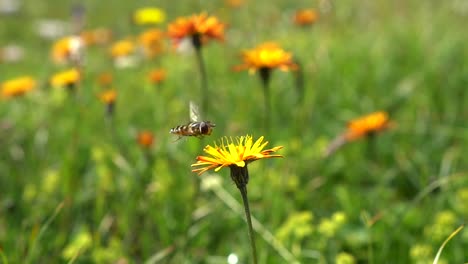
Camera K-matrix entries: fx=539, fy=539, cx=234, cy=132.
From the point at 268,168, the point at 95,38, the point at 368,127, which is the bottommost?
the point at 268,168

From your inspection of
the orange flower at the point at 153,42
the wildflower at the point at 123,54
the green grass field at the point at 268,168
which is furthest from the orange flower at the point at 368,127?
the wildflower at the point at 123,54

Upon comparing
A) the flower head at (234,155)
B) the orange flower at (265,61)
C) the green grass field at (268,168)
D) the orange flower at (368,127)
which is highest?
the flower head at (234,155)

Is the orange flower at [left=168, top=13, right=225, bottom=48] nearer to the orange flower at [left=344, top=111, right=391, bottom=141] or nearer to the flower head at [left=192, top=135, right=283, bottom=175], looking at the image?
the orange flower at [left=344, top=111, right=391, bottom=141]

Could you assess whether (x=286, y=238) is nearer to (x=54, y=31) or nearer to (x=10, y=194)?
(x=10, y=194)

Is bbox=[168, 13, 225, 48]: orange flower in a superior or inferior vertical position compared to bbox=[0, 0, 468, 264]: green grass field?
superior

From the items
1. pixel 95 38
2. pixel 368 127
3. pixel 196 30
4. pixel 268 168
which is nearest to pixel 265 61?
pixel 196 30

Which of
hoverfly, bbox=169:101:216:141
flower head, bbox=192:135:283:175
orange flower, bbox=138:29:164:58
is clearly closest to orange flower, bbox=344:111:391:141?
hoverfly, bbox=169:101:216:141

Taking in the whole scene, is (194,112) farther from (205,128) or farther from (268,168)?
(268,168)

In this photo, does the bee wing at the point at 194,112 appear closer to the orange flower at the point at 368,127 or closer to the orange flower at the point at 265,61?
the orange flower at the point at 265,61
